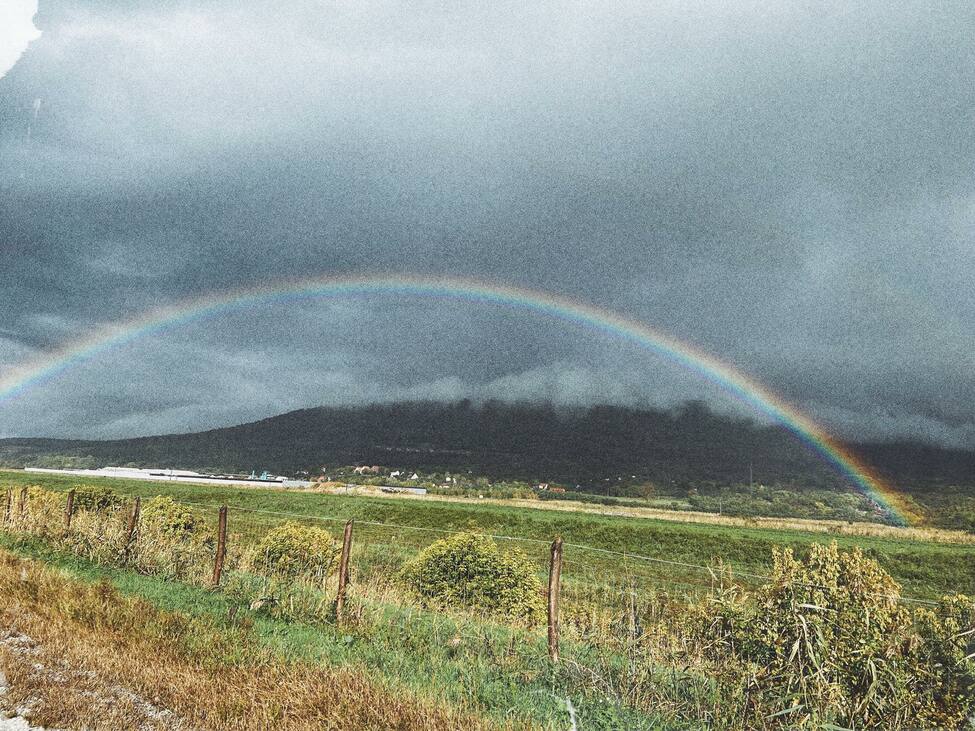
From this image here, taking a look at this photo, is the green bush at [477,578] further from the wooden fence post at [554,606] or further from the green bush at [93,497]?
the green bush at [93,497]

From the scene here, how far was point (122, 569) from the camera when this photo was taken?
12594mm

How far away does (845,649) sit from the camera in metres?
5.12

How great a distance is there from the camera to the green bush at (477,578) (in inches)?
498

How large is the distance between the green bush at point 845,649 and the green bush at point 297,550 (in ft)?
36.7

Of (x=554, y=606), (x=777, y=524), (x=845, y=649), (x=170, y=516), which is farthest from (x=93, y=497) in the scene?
(x=777, y=524)

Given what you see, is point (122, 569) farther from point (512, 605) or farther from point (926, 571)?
point (926, 571)

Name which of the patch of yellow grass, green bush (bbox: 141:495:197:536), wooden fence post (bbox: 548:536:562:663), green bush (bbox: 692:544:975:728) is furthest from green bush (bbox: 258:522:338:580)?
the patch of yellow grass

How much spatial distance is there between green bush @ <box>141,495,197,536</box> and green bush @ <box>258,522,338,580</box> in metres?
3.27

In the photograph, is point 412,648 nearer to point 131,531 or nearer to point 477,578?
point 477,578

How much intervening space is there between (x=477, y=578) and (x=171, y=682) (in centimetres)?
754

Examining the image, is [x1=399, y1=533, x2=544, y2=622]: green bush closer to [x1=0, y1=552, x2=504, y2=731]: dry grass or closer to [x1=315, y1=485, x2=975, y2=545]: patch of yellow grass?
[x1=0, y1=552, x2=504, y2=731]: dry grass

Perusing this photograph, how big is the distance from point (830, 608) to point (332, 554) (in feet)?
42.2

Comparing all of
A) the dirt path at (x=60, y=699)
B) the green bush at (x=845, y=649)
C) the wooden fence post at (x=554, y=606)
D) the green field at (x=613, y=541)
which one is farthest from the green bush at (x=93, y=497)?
the green bush at (x=845, y=649)

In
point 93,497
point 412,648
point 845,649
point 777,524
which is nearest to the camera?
point 845,649
